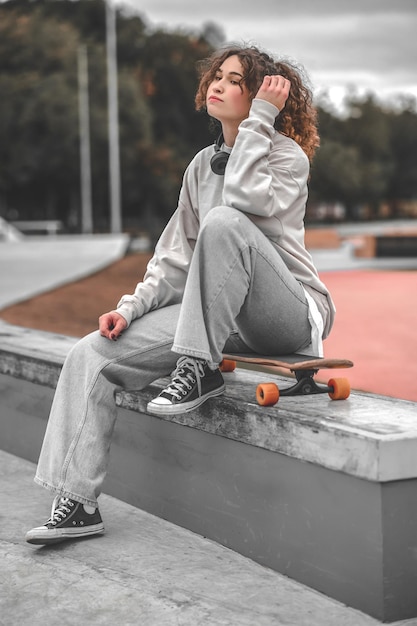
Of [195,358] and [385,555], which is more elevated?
[195,358]

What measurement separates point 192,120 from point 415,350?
5495cm

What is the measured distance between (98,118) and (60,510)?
166 ft

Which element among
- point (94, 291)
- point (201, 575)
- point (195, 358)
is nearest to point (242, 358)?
point (195, 358)

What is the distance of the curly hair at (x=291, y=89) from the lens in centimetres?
352

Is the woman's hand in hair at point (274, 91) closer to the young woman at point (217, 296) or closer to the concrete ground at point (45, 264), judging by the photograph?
the young woman at point (217, 296)

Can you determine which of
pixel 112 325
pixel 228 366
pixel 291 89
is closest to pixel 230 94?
pixel 291 89

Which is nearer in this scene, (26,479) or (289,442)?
(289,442)

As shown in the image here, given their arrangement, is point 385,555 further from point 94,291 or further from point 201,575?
point 94,291

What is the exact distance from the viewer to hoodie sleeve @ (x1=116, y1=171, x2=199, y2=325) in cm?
362

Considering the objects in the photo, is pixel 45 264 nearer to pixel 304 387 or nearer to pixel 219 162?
Result: pixel 219 162

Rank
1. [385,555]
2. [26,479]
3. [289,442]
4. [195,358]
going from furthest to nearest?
[26,479] → [195,358] → [289,442] → [385,555]

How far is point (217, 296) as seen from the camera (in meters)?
3.15

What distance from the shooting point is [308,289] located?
136 inches

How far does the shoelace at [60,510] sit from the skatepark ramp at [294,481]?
440 mm
